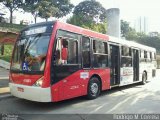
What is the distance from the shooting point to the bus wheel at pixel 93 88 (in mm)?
9781

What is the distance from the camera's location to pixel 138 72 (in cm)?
1480

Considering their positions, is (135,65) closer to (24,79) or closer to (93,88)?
(93,88)

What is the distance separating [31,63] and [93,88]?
10.1ft

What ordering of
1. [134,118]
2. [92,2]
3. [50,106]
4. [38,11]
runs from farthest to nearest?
[92,2], [38,11], [50,106], [134,118]

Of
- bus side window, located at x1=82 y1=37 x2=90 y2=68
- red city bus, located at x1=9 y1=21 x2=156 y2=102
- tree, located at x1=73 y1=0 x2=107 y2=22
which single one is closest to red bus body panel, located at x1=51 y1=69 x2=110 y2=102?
red city bus, located at x1=9 y1=21 x2=156 y2=102

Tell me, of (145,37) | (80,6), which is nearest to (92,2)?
(80,6)

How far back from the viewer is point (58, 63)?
806 cm

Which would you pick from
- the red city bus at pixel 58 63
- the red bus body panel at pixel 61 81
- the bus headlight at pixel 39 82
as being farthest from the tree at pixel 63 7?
the bus headlight at pixel 39 82

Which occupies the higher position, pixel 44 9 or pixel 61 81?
pixel 44 9

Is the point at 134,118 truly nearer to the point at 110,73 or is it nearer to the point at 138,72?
the point at 110,73

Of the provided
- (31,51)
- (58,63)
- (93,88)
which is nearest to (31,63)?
(31,51)

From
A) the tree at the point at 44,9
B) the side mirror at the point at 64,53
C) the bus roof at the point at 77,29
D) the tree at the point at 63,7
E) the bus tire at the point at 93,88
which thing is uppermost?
the tree at the point at 63,7

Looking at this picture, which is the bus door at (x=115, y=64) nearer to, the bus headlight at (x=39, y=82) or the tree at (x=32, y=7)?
the bus headlight at (x=39, y=82)

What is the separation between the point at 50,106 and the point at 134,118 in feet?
10.00
